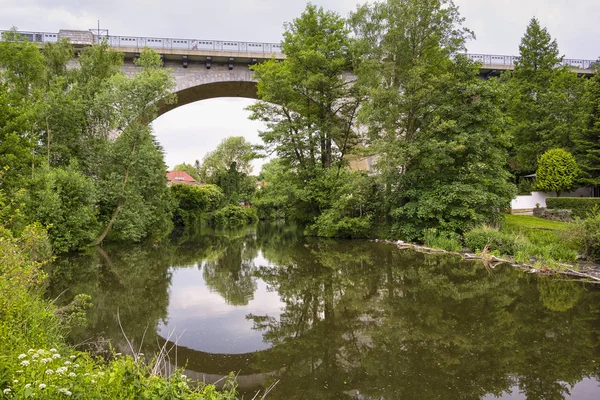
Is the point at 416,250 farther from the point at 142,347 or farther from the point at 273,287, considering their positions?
the point at 142,347

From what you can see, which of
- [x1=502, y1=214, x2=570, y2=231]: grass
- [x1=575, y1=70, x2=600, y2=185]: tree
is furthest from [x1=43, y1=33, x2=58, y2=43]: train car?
[x1=575, y1=70, x2=600, y2=185]: tree

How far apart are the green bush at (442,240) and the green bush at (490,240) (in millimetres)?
395

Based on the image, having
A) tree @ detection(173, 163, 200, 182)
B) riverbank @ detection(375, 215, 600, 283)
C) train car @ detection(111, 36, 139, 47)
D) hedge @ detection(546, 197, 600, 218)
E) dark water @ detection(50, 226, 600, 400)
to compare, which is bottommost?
dark water @ detection(50, 226, 600, 400)

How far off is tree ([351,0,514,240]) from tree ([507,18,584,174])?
9.72 meters

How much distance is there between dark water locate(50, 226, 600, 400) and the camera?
3.82m

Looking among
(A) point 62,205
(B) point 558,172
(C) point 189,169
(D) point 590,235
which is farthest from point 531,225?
(C) point 189,169

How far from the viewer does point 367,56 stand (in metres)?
16.4

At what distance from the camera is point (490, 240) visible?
1132cm

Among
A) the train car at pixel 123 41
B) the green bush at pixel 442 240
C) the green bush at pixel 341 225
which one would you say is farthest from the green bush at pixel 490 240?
the train car at pixel 123 41

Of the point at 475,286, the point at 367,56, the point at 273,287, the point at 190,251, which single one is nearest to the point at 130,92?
the point at 190,251

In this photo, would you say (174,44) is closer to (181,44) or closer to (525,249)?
(181,44)

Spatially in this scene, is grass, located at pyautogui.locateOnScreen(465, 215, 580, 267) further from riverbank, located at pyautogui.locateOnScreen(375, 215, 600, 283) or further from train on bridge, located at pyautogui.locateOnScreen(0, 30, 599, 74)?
train on bridge, located at pyautogui.locateOnScreen(0, 30, 599, 74)

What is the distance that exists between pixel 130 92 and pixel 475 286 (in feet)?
45.5

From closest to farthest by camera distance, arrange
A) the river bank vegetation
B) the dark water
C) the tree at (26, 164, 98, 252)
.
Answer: the dark water, the tree at (26, 164, 98, 252), the river bank vegetation
